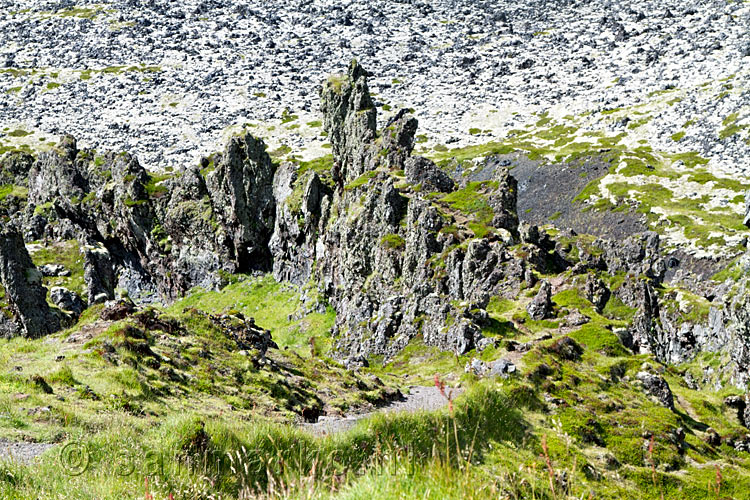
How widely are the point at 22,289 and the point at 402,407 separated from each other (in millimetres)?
30209

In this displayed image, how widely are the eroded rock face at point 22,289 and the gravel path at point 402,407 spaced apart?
26.8 meters

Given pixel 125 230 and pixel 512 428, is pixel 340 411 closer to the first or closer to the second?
pixel 512 428

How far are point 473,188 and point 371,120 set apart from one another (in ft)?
57.7

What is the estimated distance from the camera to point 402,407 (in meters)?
21.2

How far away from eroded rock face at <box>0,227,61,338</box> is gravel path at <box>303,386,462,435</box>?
26.8 meters

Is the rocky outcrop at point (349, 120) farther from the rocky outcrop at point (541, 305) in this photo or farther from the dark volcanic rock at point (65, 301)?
the dark volcanic rock at point (65, 301)

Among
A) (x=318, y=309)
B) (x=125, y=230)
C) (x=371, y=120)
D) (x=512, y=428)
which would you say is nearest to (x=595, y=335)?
(x=512, y=428)

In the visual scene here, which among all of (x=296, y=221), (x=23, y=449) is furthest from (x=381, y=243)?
(x=23, y=449)

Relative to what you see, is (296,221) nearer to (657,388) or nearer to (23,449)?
(657,388)

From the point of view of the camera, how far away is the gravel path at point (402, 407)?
1560 centimetres

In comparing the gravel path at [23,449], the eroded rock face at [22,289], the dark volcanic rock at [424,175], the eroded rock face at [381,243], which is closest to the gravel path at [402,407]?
the gravel path at [23,449]

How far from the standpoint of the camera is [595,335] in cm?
3291

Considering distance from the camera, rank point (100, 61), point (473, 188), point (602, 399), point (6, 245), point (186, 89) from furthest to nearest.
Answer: point (100, 61) < point (186, 89) < point (473, 188) < point (6, 245) < point (602, 399)

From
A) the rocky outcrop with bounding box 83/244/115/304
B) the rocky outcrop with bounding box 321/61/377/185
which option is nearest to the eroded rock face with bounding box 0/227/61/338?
the rocky outcrop with bounding box 83/244/115/304
